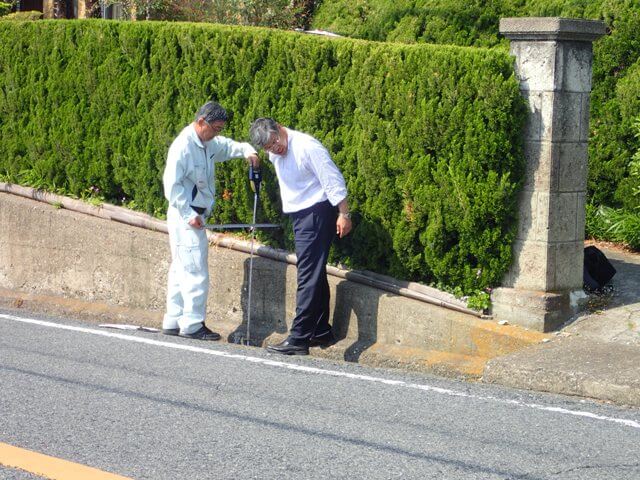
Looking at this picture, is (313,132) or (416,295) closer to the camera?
(416,295)

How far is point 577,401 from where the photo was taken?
742 cm

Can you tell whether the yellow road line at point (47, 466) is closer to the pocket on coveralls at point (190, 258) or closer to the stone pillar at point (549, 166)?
the pocket on coveralls at point (190, 258)

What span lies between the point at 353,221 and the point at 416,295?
917 millimetres

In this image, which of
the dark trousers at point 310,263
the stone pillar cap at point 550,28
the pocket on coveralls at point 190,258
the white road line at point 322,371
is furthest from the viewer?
the pocket on coveralls at point 190,258

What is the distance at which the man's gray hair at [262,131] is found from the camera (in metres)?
8.85

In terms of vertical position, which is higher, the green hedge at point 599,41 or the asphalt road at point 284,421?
the green hedge at point 599,41

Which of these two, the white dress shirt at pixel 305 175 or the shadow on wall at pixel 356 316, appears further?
the shadow on wall at pixel 356 316

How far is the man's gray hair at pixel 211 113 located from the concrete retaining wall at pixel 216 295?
1341 mm

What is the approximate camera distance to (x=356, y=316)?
30.5 feet

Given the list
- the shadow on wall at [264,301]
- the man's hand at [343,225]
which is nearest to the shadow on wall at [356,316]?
the shadow on wall at [264,301]

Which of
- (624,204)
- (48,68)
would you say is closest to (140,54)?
(48,68)

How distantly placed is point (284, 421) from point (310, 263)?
2.47 m

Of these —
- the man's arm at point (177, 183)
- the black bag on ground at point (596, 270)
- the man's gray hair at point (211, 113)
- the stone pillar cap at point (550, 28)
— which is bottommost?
the black bag on ground at point (596, 270)

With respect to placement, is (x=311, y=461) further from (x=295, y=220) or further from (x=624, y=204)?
(x=624, y=204)
